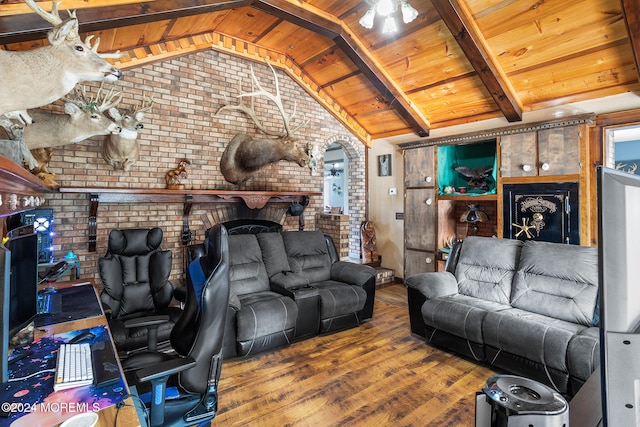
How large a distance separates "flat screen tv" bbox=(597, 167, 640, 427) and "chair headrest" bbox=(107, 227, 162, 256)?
3256 millimetres

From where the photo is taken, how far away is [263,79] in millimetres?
4840

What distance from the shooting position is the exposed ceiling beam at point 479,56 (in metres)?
3.22

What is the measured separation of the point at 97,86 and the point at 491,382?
167 inches

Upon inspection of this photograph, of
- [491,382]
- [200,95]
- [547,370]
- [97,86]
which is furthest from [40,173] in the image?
[547,370]

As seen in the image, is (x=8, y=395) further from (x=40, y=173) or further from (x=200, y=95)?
(x=200, y=95)

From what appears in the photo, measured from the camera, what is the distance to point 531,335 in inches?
98.5

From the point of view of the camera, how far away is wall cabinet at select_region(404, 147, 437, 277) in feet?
16.8

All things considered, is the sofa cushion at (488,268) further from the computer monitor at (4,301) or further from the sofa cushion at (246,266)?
the computer monitor at (4,301)

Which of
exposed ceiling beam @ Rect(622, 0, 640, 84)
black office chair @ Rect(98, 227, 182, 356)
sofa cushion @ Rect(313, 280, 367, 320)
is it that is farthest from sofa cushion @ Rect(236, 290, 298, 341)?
exposed ceiling beam @ Rect(622, 0, 640, 84)

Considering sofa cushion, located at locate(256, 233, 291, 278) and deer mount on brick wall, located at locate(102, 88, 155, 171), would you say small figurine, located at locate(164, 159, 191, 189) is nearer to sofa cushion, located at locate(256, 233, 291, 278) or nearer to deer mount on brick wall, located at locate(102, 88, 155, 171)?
deer mount on brick wall, located at locate(102, 88, 155, 171)

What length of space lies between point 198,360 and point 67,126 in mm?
2362

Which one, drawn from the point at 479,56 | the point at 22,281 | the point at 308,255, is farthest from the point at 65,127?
the point at 479,56

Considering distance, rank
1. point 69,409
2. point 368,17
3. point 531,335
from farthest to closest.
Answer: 1. point 368,17
2. point 531,335
3. point 69,409

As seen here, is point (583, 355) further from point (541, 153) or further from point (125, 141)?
point (125, 141)
